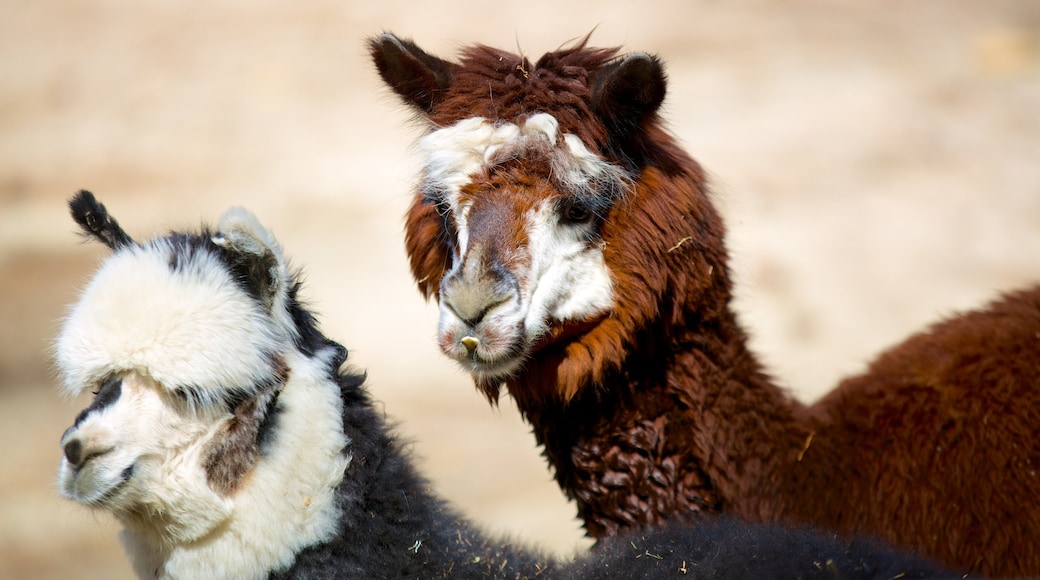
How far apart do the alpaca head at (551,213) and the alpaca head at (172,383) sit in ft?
2.73

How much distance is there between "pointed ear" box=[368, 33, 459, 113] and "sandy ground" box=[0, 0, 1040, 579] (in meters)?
4.29

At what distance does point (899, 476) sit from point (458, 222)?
1953 millimetres

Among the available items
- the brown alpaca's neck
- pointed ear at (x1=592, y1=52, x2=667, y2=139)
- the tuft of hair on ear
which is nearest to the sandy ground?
the brown alpaca's neck

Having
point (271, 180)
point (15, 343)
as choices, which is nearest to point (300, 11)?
point (271, 180)

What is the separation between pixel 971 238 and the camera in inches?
356

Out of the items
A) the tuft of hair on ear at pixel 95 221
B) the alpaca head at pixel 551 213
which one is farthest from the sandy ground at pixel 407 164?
the tuft of hair on ear at pixel 95 221

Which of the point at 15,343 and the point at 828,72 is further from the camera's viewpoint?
the point at 828,72

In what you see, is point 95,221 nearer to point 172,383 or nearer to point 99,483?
point 172,383

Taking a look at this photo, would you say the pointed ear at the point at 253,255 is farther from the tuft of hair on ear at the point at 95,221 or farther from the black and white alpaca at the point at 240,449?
the tuft of hair on ear at the point at 95,221

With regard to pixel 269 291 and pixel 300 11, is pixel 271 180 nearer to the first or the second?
pixel 300 11

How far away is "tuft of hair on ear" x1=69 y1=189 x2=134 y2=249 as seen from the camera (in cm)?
300

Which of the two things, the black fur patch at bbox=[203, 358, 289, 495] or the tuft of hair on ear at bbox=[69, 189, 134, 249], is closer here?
the black fur patch at bbox=[203, 358, 289, 495]

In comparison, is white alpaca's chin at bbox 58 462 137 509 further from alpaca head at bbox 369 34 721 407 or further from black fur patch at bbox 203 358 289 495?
alpaca head at bbox 369 34 721 407

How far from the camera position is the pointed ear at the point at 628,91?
350cm
